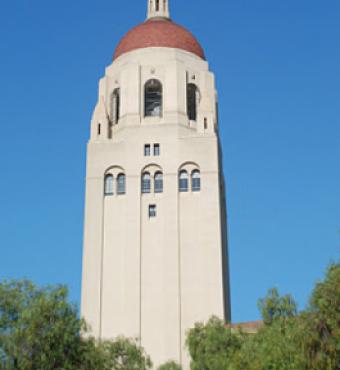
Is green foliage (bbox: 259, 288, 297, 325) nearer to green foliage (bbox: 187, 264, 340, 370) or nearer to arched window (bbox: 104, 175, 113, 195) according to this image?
green foliage (bbox: 187, 264, 340, 370)

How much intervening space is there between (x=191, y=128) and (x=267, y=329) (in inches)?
1104

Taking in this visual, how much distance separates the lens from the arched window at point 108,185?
64.8m

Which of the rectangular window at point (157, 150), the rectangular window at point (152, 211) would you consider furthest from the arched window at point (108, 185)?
the rectangular window at point (157, 150)

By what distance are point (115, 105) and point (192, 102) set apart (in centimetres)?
699

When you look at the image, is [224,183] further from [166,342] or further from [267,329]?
[267,329]

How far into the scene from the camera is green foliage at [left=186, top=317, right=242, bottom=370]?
46.1 m

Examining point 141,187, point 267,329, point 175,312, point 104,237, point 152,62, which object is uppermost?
point 152,62

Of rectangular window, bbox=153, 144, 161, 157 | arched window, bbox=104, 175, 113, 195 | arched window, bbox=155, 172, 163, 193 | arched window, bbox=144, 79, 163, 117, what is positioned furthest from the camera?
arched window, bbox=144, 79, 163, 117

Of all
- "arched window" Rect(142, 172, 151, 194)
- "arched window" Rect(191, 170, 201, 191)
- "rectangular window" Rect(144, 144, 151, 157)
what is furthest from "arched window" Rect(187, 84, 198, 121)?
"arched window" Rect(142, 172, 151, 194)

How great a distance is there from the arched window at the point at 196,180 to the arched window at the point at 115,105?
10306 millimetres

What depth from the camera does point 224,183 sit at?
7219 centimetres

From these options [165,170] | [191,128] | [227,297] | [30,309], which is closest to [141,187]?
[165,170]

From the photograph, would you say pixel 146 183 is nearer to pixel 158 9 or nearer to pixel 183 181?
pixel 183 181

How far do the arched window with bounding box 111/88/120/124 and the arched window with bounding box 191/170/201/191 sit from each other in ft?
33.8
